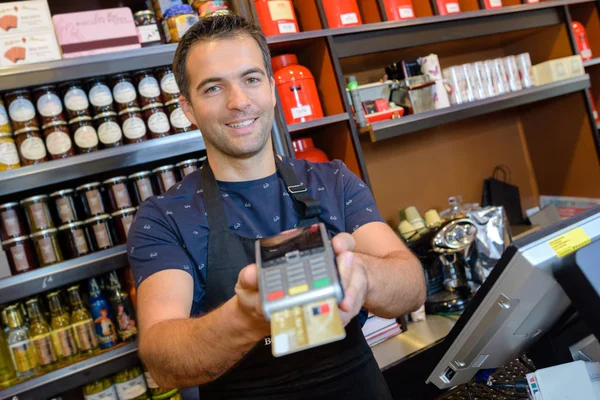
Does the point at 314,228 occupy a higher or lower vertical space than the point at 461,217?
higher

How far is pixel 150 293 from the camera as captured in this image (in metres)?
1.05

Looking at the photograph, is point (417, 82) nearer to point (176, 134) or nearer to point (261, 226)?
point (176, 134)

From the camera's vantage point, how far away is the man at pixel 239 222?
3.59 ft

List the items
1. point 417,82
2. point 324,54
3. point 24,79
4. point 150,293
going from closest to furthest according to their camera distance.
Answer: point 150,293 → point 24,79 → point 324,54 → point 417,82

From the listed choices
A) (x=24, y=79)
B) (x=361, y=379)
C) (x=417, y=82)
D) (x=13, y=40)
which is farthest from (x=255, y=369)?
(x=417, y=82)

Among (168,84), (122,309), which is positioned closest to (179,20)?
(168,84)

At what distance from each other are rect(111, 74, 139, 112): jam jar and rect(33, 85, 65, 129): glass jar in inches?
7.4

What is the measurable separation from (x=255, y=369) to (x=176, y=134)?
0.94 metres

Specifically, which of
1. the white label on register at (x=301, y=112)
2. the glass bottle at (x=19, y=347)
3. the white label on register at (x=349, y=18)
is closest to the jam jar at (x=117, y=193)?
the glass bottle at (x=19, y=347)

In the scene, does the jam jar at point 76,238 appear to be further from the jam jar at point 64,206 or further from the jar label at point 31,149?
the jar label at point 31,149

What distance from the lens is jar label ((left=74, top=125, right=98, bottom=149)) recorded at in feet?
5.55

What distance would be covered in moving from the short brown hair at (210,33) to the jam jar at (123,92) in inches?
19.1

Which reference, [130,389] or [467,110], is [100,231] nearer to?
[130,389]

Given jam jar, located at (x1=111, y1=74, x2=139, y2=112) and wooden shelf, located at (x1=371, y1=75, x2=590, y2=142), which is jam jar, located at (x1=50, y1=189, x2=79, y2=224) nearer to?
jam jar, located at (x1=111, y1=74, x2=139, y2=112)
